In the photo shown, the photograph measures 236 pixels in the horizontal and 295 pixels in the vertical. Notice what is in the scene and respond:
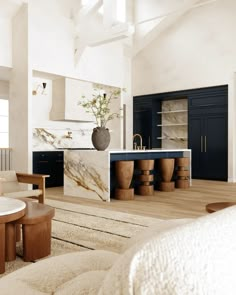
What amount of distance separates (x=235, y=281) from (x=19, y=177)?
3660 millimetres

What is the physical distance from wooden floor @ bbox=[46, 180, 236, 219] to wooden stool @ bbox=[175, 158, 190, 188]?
0.18 meters

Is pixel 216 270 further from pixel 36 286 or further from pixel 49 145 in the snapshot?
pixel 49 145

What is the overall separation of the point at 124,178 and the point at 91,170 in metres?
0.54

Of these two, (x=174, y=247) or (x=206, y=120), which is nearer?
(x=174, y=247)

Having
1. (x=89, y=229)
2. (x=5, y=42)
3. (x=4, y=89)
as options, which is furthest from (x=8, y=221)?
(x=4, y=89)

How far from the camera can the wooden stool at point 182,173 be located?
6.32 m


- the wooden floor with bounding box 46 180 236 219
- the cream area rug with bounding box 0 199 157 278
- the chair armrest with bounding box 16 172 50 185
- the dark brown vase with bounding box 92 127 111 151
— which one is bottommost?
the wooden floor with bounding box 46 180 236 219

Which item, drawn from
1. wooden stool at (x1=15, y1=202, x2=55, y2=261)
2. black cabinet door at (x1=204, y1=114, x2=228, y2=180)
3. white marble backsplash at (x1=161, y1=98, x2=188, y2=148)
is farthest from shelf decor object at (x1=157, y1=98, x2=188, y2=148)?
wooden stool at (x1=15, y1=202, x2=55, y2=261)

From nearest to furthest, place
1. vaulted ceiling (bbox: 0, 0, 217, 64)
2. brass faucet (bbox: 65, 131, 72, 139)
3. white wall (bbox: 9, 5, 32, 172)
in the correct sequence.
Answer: white wall (bbox: 9, 5, 32, 172) < vaulted ceiling (bbox: 0, 0, 217, 64) < brass faucet (bbox: 65, 131, 72, 139)

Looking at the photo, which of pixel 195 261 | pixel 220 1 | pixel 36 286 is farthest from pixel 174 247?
pixel 220 1

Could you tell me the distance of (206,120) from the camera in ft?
26.1

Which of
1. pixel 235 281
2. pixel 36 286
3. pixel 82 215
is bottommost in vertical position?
pixel 82 215

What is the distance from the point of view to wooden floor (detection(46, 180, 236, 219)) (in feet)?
13.5

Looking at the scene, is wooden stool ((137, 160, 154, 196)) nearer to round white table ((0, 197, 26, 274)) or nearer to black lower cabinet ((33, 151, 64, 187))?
black lower cabinet ((33, 151, 64, 187))
